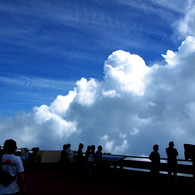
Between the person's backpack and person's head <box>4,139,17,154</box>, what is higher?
person's head <box>4,139,17,154</box>

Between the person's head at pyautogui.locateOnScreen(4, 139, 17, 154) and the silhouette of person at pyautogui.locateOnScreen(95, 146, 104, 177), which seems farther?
the silhouette of person at pyautogui.locateOnScreen(95, 146, 104, 177)

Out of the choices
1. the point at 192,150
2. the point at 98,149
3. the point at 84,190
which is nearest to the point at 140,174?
the point at 98,149

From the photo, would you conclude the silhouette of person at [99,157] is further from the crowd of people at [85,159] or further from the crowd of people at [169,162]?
the crowd of people at [169,162]

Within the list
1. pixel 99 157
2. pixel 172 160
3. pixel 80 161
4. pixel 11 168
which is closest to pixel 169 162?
pixel 172 160

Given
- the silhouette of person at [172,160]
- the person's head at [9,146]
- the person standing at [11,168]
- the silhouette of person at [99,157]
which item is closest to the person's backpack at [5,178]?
the person standing at [11,168]

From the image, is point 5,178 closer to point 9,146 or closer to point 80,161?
point 9,146

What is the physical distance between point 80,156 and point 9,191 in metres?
9.18

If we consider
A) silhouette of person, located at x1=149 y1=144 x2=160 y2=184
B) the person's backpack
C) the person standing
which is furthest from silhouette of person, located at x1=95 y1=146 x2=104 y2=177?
the person's backpack

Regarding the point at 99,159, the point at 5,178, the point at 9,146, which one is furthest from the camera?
the point at 99,159

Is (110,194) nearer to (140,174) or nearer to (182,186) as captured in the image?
(182,186)

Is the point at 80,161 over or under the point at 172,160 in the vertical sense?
under

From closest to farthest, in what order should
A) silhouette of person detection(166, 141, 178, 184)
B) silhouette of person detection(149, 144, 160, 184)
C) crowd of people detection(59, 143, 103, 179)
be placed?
silhouette of person detection(166, 141, 178, 184)
silhouette of person detection(149, 144, 160, 184)
crowd of people detection(59, 143, 103, 179)

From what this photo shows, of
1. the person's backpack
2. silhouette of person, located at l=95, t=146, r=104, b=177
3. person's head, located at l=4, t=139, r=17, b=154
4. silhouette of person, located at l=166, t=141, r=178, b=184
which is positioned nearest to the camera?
the person's backpack

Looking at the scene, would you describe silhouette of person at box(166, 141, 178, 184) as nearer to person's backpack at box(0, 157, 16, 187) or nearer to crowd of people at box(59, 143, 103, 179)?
crowd of people at box(59, 143, 103, 179)
